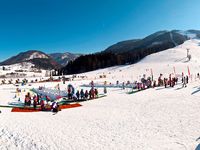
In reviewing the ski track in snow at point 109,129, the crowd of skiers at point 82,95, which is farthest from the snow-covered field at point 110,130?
the crowd of skiers at point 82,95

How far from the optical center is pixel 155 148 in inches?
431

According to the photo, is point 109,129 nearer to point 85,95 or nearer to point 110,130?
point 110,130

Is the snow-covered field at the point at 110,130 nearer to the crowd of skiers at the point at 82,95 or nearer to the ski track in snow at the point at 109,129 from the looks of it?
the ski track in snow at the point at 109,129

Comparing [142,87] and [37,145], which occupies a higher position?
[142,87]

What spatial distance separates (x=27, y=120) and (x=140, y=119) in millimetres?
9287

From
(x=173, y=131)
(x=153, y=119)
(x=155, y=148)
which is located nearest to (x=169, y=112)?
(x=153, y=119)

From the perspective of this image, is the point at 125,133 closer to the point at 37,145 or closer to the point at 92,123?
the point at 92,123

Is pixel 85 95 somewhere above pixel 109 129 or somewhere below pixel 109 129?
above

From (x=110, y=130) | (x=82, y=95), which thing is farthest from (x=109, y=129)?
(x=82, y=95)

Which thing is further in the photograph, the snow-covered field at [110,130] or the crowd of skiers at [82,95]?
the crowd of skiers at [82,95]

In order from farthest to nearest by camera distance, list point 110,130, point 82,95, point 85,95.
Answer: point 85,95, point 82,95, point 110,130

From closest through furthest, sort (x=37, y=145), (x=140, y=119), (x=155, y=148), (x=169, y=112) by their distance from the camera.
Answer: (x=155, y=148) < (x=37, y=145) < (x=140, y=119) < (x=169, y=112)

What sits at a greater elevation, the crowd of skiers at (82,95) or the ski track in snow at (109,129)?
the crowd of skiers at (82,95)

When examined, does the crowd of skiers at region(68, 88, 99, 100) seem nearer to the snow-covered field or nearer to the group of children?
the group of children
